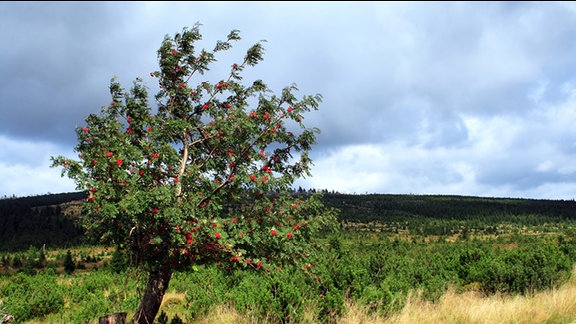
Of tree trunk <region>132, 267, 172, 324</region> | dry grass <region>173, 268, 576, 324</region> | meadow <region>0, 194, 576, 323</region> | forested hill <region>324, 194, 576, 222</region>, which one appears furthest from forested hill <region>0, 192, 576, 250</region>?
dry grass <region>173, 268, 576, 324</region>

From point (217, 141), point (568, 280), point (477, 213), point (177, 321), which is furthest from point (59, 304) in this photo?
point (477, 213)

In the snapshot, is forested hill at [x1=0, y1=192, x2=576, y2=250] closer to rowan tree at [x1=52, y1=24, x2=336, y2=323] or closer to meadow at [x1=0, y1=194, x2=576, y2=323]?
meadow at [x1=0, y1=194, x2=576, y2=323]

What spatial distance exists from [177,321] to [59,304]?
9009 mm

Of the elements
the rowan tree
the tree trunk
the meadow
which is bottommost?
the meadow

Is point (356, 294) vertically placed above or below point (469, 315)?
above

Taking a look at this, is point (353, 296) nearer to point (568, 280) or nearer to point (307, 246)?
point (307, 246)

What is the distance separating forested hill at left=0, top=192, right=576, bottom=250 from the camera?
11356cm

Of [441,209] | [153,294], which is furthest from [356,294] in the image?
[441,209]

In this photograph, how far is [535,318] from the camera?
781 centimetres

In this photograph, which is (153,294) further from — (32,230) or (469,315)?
(32,230)

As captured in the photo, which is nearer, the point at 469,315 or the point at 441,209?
the point at 469,315

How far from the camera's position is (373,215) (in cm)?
15212

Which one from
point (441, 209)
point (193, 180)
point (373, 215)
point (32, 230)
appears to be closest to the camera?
point (193, 180)

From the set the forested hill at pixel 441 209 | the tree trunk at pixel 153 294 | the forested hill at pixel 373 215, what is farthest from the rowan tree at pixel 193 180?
the forested hill at pixel 441 209
